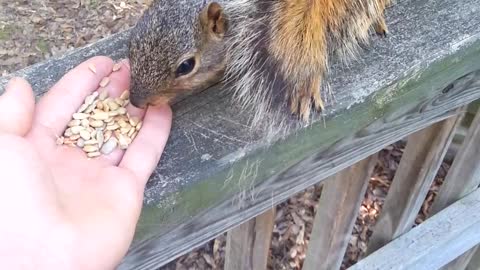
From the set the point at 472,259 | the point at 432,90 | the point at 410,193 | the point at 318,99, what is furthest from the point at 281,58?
the point at 472,259

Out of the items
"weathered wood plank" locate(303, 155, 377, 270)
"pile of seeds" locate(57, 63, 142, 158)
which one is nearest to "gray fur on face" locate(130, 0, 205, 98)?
"pile of seeds" locate(57, 63, 142, 158)

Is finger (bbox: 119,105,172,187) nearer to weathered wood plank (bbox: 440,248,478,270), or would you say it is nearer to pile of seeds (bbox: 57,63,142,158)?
pile of seeds (bbox: 57,63,142,158)

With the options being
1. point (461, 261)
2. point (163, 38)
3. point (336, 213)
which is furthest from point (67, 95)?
point (461, 261)

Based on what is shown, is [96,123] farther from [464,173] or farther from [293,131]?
[464,173]

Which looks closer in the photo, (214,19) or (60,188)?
(60,188)

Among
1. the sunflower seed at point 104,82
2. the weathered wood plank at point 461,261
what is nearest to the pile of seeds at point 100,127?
the sunflower seed at point 104,82

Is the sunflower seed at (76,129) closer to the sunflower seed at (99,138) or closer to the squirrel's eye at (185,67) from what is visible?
the sunflower seed at (99,138)
